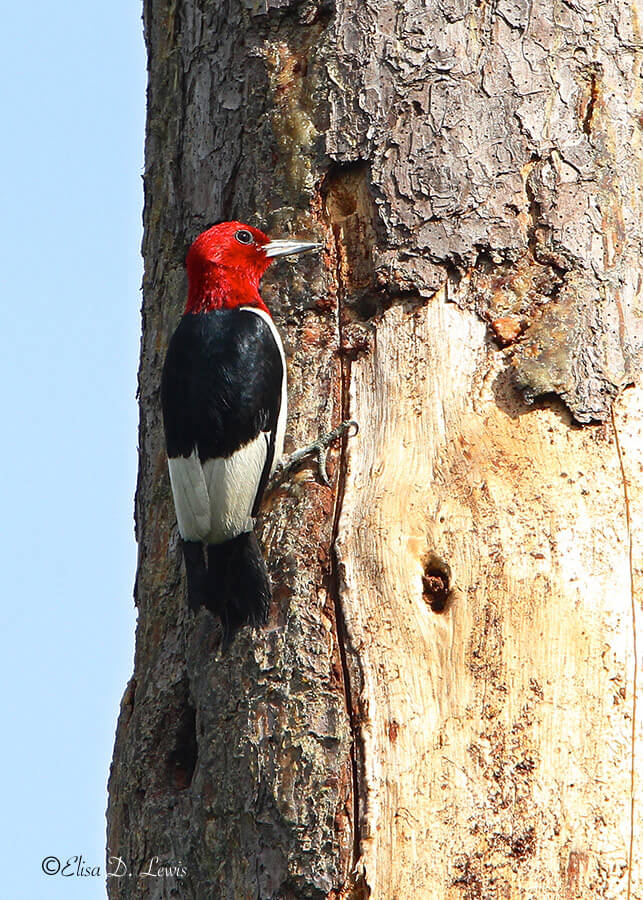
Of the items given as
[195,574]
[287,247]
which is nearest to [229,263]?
[287,247]

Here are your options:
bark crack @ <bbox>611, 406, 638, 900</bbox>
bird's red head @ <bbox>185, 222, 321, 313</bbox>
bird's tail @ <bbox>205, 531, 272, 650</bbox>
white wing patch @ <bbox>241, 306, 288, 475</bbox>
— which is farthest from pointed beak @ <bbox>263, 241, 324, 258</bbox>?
bark crack @ <bbox>611, 406, 638, 900</bbox>

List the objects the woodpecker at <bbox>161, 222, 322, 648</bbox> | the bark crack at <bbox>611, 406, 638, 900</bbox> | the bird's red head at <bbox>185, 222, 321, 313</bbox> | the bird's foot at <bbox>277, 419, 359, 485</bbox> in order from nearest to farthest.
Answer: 1. the bark crack at <bbox>611, 406, 638, 900</bbox>
2. the bird's foot at <bbox>277, 419, 359, 485</bbox>
3. the woodpecker at <bbox>161, 222, 322, 648</bbox>
4. the bird's red head at <bbox>185, 222, 321, 313</bbox>

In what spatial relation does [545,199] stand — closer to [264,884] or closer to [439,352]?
[439,352]

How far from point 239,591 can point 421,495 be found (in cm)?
50

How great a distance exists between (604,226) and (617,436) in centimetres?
58

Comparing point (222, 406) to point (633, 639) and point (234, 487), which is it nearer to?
point (234, 487)

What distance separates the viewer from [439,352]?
318 centimetres

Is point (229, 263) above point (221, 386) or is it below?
above

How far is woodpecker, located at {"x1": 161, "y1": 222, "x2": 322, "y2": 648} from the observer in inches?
131

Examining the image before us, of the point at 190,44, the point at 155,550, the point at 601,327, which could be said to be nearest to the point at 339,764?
the point at 155,550

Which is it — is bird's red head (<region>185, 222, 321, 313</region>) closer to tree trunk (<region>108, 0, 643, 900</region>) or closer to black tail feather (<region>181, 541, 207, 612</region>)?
tree trunk (<region>108, 0, 643, 900</region>)

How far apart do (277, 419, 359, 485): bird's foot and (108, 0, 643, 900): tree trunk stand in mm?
29

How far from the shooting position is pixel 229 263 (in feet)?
11.8

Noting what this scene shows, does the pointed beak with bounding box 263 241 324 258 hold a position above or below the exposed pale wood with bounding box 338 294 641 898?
above
